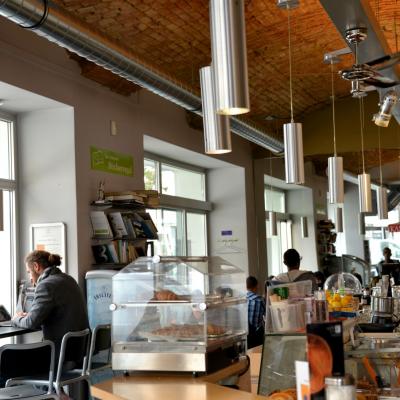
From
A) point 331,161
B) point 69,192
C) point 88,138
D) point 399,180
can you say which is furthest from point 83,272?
point 399,180

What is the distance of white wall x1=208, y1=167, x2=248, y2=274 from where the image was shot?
1197 centimetres

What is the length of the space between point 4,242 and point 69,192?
0.82m

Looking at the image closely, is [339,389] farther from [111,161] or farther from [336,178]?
[111,161]

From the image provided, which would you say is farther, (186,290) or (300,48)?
(300,48)

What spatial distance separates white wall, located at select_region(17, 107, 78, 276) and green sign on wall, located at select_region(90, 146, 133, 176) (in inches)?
15.1

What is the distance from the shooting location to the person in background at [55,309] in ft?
17.3

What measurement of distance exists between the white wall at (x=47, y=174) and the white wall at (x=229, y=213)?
539cm

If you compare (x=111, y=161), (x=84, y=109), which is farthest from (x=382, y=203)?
(x=84, y=109)

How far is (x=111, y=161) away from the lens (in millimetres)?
7578

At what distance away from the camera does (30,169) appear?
23.1ft

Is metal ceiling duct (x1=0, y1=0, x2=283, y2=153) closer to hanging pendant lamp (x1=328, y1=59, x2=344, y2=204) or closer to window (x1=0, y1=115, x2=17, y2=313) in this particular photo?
window (x1=0, y1=115, x2=17, y2=313)

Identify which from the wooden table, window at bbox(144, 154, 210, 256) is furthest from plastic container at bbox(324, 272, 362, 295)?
the wooden table

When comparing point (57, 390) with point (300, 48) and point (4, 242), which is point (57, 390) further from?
point (300, 48)

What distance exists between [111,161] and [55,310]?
8.40 ft
